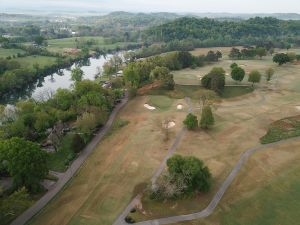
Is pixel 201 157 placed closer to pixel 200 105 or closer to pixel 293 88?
pixel 200 105

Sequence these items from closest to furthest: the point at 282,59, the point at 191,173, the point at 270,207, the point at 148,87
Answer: the point at 270,207, the point at 191,173, the point at 148,87, the point at 282,59

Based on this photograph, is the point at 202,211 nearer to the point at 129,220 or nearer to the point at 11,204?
the point at 129,220

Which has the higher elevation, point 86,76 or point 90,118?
point 90,118

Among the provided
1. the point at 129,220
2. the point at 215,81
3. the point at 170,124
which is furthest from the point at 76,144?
the point at 215,81

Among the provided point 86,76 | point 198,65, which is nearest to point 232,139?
point 198,65

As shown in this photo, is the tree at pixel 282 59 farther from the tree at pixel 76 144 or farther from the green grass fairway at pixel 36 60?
the green grass fairway at pixel 36 60

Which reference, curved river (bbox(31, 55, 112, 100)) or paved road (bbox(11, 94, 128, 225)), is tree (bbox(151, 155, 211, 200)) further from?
curved river (bbox(31, 55, 112, 100))
